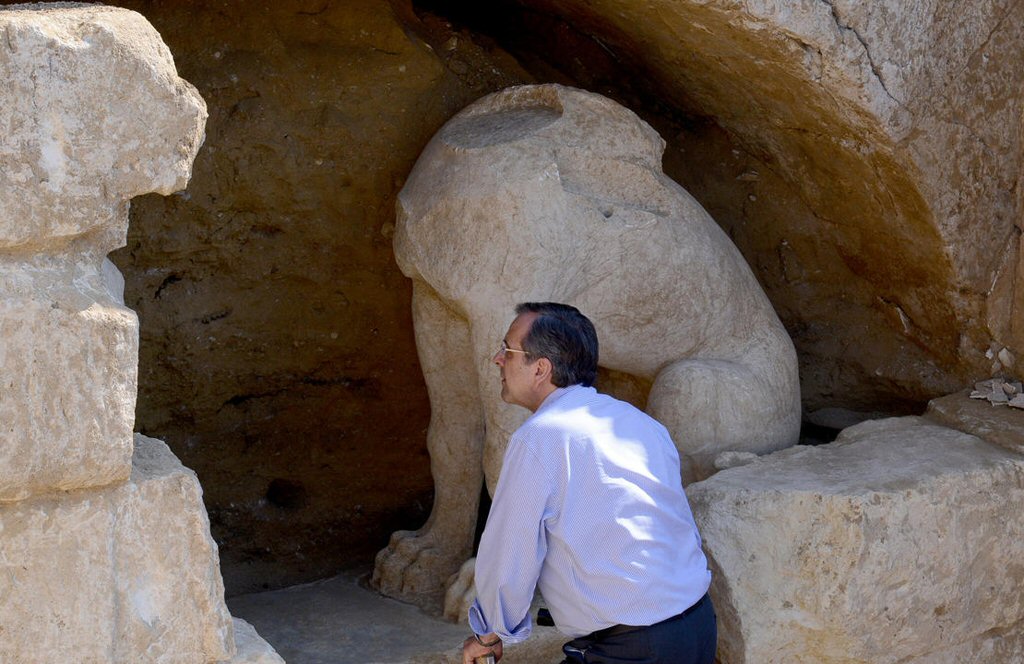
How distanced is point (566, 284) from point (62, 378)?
139 cm

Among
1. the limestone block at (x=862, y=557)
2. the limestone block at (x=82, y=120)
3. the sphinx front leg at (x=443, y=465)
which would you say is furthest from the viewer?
the sphinx front leg at (x=443, y=465)

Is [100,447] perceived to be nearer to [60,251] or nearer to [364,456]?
[60,251]

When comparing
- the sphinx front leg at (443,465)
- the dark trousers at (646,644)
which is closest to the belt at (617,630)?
the dark trousers at (646,644)

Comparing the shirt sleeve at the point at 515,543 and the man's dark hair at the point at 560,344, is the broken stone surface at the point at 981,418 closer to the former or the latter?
the man's dark hair at the point at 560,344

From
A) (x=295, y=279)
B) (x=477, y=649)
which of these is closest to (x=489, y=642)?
(x=477, y=649)

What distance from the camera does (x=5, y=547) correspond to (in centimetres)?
223

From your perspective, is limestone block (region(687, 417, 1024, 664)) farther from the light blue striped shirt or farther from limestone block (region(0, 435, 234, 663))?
limestone block (region(0, 435, 234, 663))

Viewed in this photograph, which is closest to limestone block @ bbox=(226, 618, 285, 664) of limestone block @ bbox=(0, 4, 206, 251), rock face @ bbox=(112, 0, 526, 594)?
limestone block @ bbox=(0, 4, 206, 251)

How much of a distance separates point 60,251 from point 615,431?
106 cm

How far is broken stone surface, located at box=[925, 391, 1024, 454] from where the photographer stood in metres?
3.28

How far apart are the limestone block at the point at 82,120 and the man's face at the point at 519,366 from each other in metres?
0.71

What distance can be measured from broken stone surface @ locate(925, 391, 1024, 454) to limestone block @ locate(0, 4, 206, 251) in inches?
84.1

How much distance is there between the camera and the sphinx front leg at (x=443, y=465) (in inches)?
140

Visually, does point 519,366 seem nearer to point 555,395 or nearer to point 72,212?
point 555,395
